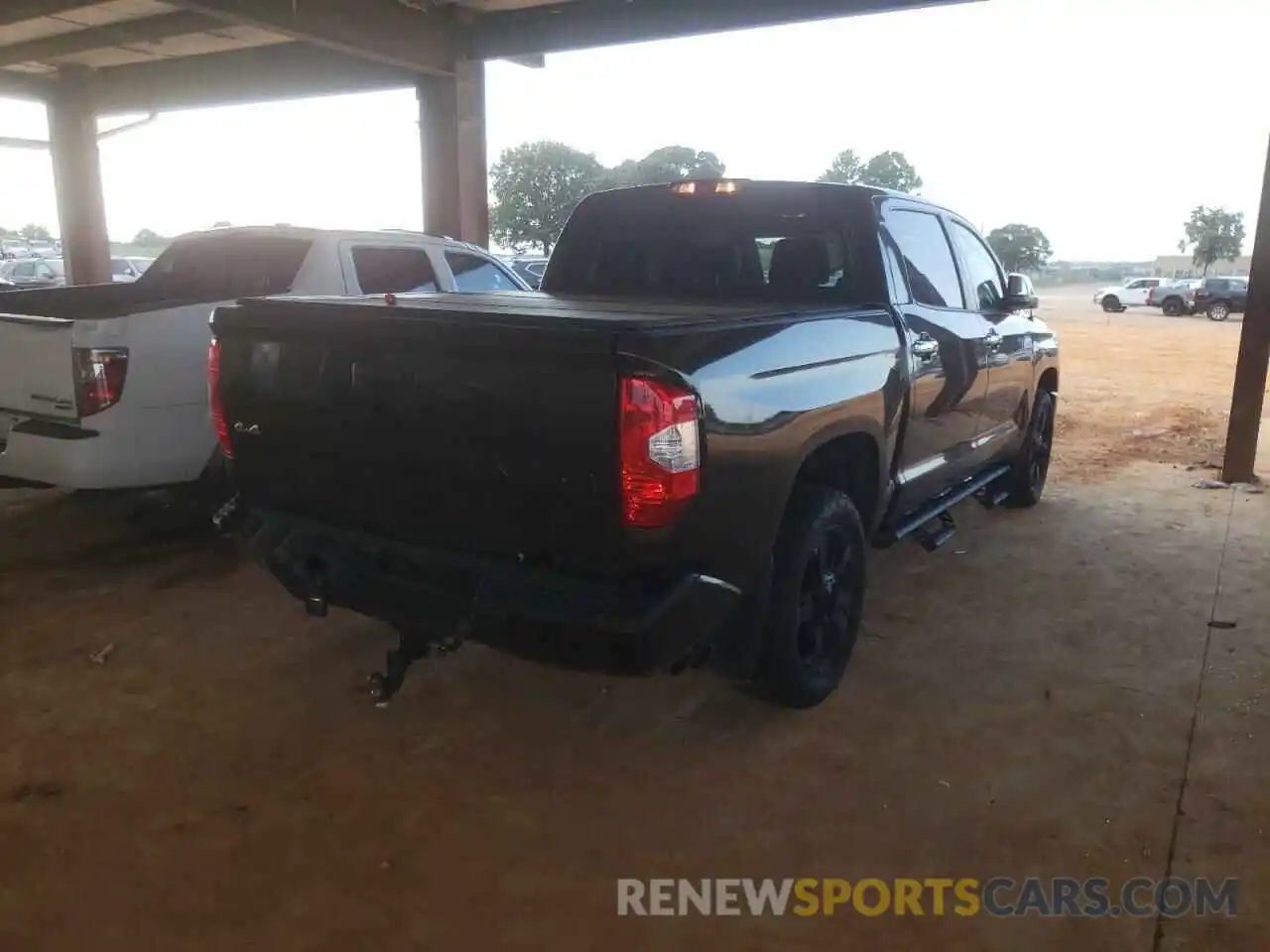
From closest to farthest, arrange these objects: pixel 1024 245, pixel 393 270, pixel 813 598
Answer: pixel 813 598 → pixel 393 270 → pixel 1024 245

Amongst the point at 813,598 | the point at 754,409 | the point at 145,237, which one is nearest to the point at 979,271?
the point at 813,598

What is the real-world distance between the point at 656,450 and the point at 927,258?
2716 millimetres

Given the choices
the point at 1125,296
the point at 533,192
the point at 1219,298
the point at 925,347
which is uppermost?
the point at 533,192

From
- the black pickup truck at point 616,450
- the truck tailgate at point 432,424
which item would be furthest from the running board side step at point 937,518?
the truck tailgate at point 432,424

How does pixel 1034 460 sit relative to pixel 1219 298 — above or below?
below

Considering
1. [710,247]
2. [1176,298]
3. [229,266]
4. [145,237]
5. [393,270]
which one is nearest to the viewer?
[710,247]

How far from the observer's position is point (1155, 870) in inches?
107

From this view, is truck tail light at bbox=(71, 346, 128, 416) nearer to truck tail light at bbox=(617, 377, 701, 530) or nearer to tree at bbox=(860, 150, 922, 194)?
truck tail light at bbox=(617, 377, 701, 530)

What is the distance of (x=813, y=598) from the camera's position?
353 cm

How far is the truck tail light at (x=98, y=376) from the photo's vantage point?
4477mm

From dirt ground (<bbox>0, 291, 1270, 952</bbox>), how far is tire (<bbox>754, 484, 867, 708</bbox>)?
6.3 inches

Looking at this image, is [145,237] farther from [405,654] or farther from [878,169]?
[405,654]

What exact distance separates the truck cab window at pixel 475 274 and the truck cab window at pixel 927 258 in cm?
308

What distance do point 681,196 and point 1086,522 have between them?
11.8 feet
